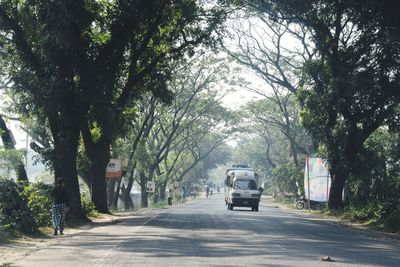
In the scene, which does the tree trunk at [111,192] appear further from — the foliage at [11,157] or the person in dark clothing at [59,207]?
the person in dark clothing at [59,207]

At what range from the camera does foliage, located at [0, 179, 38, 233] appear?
22.1 meters

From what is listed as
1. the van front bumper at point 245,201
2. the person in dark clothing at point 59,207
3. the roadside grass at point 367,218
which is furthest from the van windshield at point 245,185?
the person in dark clothing at point 59,207

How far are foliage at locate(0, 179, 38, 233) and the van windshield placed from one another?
24165 millimetres

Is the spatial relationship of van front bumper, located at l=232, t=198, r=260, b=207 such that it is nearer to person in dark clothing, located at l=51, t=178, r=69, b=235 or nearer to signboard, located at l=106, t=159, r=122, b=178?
signboard, located at l=106, t=159, r=122, b=178

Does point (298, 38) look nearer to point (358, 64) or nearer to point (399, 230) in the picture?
point (358, 64)

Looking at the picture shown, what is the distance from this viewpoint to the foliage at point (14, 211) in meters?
22.1

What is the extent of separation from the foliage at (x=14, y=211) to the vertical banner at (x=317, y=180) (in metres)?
28.2

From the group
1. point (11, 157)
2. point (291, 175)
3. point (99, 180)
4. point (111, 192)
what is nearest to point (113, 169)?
point (99, 180)

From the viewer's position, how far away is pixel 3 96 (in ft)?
146

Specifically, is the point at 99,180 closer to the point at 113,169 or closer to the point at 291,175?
the point at 113,169

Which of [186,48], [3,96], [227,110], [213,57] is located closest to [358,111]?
[186,48]

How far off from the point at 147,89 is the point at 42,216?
46.3 feet

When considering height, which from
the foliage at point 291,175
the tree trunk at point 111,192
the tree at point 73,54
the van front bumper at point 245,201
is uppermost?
the tree at point 73,54

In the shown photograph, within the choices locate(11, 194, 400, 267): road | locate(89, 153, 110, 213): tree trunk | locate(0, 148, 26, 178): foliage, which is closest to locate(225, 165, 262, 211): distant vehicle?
locate(89, 153, 110, 213): tree trunk
